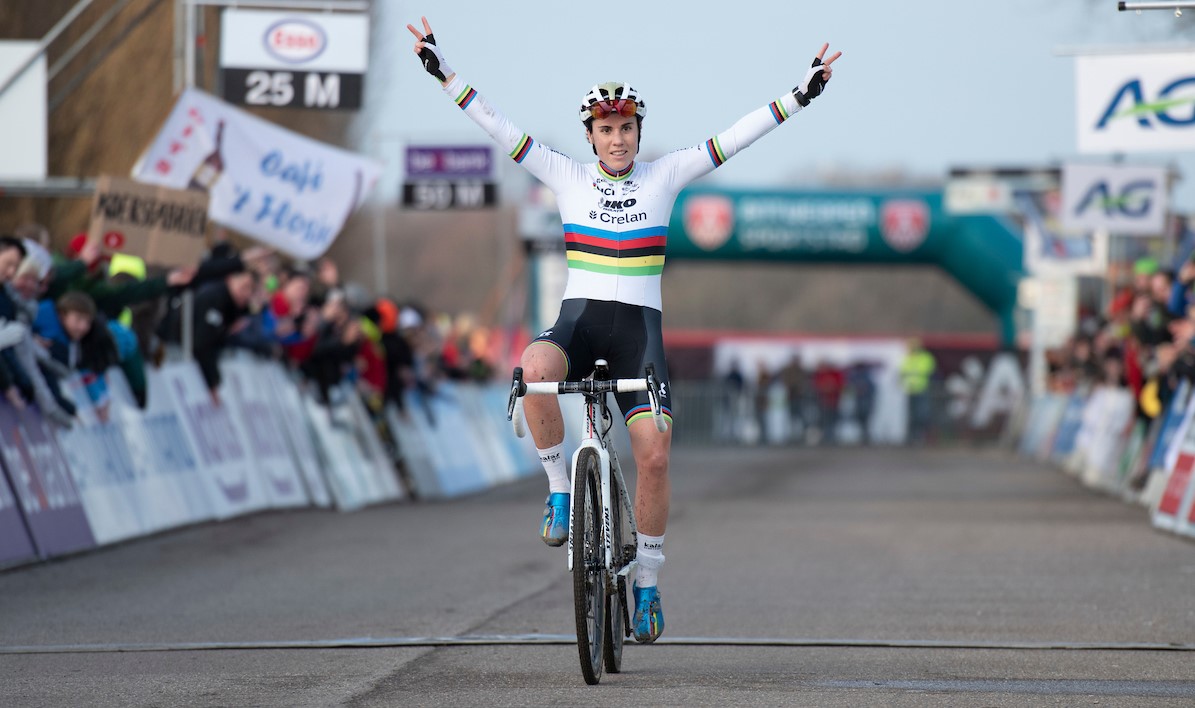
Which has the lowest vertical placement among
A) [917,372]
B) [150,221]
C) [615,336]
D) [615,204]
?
[917,372]

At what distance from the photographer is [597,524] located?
24.5 feet

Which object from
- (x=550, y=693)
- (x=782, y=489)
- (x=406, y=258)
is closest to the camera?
(x=550, y=693)

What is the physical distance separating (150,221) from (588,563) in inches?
349

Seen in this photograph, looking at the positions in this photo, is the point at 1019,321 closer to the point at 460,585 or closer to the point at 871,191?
the point at 871,191

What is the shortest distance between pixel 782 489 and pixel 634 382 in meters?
16.5

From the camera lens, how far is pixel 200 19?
20344 mm

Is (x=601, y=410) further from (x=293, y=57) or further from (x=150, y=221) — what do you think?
(x=293, y=57)

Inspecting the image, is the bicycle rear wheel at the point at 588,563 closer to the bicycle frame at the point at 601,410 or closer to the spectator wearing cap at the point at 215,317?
the bicycle frame at the point at 601,410

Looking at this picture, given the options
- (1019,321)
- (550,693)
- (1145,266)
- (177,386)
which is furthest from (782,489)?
(1019,321)

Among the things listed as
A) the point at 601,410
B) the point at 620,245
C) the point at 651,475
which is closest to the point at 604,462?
the point at 601,410

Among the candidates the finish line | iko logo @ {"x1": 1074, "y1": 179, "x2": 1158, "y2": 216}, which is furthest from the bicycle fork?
iko logo @ {"x1": 1074, "y1": 179, "x2": 1158, "y2": 216}

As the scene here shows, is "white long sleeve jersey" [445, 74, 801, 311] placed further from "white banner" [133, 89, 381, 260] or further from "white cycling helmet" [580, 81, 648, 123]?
"white banner" [133, 89, 381, 260]

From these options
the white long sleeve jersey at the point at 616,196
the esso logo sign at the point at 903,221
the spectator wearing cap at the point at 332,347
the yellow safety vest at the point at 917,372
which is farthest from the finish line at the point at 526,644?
the yellow safety vest at the point at 917,372

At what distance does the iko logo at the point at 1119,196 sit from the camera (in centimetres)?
2675
